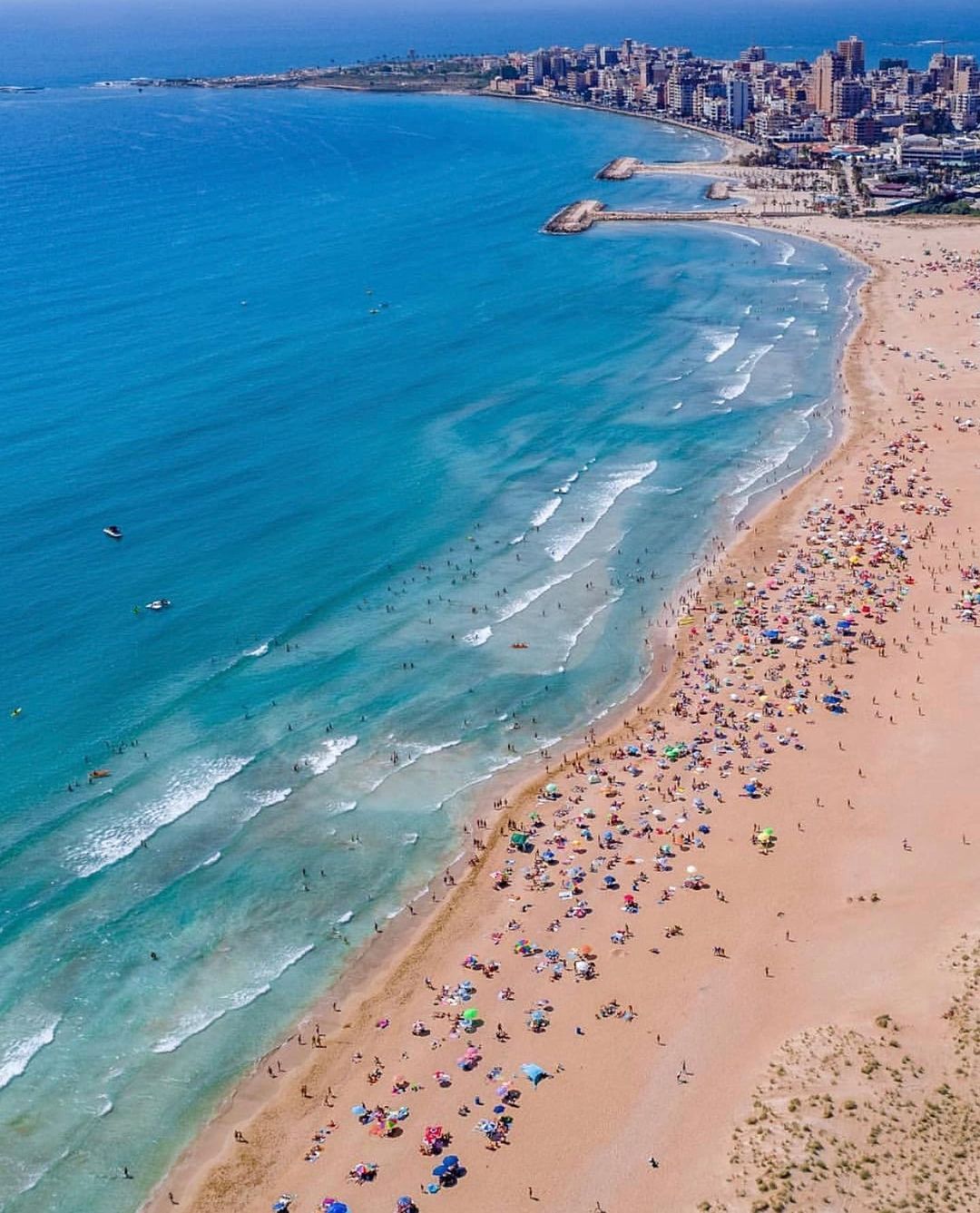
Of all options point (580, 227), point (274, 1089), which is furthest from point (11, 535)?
point (580, 227)

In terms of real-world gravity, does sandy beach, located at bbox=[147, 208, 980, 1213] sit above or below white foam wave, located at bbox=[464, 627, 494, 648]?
below

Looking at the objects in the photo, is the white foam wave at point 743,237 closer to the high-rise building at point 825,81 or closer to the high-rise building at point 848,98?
the high-rise building at point 848,98

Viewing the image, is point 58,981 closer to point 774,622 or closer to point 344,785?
point 344,785

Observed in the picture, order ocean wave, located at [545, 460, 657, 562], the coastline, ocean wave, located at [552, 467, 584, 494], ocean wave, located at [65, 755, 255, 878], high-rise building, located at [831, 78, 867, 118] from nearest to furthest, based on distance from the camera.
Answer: the coastline, ocean wave, located at [65, 755, 255, 878], ocean wave, located at [545, 460, 657, 562], ocean wave, located at [552, 467, 584, 494], high-rise building, located at [831, 78, 867, 118]

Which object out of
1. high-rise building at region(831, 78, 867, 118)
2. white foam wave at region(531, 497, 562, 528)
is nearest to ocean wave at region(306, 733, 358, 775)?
white foam wave at region(531, 497, 562, 528)

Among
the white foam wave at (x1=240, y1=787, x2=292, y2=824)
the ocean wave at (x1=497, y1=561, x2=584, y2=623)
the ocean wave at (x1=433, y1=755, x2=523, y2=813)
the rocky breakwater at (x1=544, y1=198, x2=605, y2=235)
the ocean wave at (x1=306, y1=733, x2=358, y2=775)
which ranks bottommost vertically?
the ocean wave at (x1=433, y1=755, x2=523, y2=813)

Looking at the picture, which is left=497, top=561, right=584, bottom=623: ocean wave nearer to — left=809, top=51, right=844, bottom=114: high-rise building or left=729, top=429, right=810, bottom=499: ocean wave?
left=729, top=429, right=810, bottom=499: ocean wave
